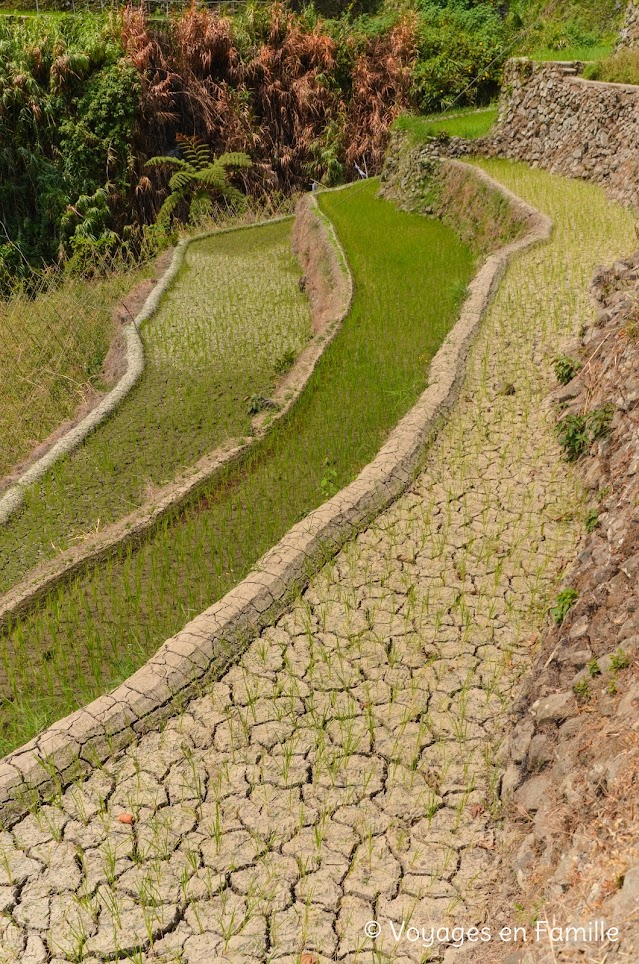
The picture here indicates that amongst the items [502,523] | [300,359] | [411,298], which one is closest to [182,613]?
[502,523]

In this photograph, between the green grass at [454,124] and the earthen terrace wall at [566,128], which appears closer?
the earthen terrace wall at [566,128]

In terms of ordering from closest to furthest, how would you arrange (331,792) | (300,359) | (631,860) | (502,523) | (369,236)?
(631,860)
(331,792)
(502,523)
(300,359)
(369,236)

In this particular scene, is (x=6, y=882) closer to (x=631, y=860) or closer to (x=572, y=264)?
(x=631, y=860)

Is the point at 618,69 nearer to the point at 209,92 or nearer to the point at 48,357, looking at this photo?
the point at 209,92

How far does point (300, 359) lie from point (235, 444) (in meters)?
1.56

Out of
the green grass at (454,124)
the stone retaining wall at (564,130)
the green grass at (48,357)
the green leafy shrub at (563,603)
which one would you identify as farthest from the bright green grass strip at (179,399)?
the stone retaining wall at (564,130)

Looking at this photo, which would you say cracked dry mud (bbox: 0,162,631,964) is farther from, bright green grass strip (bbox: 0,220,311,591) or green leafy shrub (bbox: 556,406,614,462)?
bright green grass strip (bbox: 0,220,311,591)

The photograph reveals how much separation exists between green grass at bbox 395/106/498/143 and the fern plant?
334cm

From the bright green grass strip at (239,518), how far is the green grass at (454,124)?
536 cm

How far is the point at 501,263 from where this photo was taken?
8453mm

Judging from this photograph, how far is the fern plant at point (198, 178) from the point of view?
15.0 metres

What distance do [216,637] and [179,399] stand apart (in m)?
3.66

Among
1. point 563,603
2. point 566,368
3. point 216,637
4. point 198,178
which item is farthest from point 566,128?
point 216,637

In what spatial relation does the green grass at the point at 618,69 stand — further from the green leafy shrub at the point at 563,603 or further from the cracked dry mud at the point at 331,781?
the green leafy shrub at the point at 563,603
